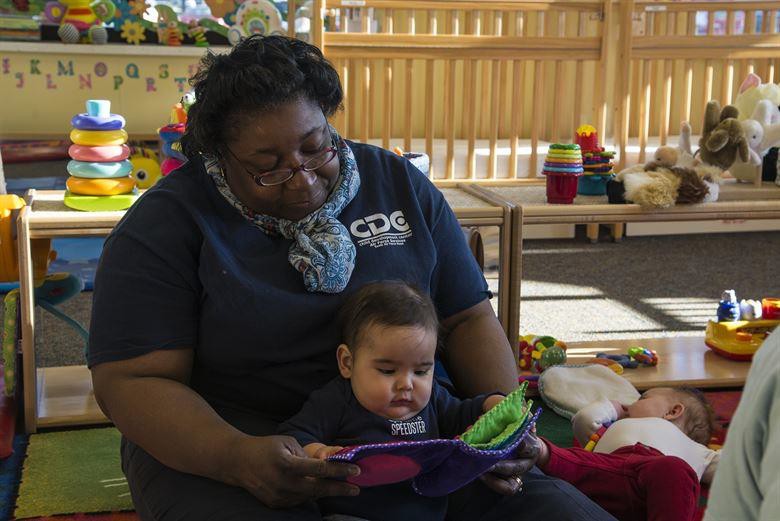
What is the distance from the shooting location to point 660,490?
1721 mm

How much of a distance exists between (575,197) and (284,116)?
1.54 m

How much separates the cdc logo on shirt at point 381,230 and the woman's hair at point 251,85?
0.20 meters

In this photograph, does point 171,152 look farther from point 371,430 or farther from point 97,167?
point 371,430

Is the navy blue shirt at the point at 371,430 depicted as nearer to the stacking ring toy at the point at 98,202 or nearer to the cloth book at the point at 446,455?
the cloth book at the point at 446,455

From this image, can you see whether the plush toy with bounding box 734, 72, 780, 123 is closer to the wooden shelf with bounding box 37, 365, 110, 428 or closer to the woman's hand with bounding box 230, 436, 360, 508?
the wooden shelf with bounding box 37, 365, 110, 428

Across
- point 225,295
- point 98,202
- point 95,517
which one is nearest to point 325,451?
point 225,295

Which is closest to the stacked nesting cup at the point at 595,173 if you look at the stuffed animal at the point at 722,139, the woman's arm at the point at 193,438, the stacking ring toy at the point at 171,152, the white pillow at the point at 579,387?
the stuffed animal at the point at 722,139

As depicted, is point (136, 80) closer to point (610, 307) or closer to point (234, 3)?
point (234, 3)

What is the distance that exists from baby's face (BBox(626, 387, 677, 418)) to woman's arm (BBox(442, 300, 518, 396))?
58 centimetres

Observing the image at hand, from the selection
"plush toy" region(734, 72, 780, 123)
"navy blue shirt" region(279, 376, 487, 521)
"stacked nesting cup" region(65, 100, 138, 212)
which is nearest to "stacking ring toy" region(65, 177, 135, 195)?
"stacked nesting cup" region(65, 100, 138, 212)

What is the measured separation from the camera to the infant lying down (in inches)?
67.4

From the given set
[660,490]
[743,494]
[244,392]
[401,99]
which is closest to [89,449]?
[244,392]

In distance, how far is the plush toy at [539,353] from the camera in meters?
2.80

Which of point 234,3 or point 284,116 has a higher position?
point 234,3
